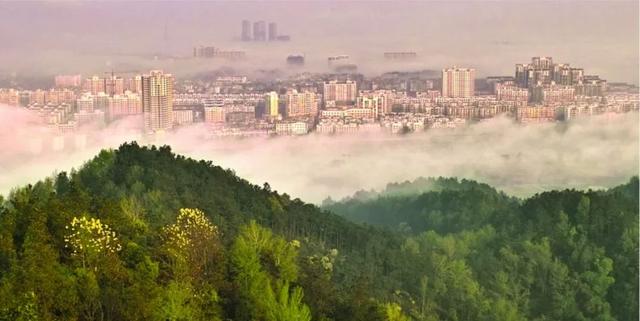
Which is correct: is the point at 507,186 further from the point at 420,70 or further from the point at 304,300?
the point at 304,300

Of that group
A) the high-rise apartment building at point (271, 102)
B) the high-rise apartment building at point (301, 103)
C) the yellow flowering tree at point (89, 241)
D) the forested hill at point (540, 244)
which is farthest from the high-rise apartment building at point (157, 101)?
the yellow flowering tree at point (89, 241)

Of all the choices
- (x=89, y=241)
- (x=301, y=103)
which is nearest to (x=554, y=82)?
(x=301, y=103)

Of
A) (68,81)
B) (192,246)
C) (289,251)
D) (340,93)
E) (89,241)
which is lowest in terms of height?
(289,251)

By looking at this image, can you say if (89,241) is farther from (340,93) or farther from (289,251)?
(340,93)

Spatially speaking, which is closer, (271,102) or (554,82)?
(271,102)

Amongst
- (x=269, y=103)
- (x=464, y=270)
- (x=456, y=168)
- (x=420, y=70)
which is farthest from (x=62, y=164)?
(x=456, y=168)

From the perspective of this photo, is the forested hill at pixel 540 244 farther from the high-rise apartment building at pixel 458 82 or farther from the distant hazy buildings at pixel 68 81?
the distant hazy buildings at pixel 68 81

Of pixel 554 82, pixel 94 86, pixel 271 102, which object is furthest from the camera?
pixel 554 82
